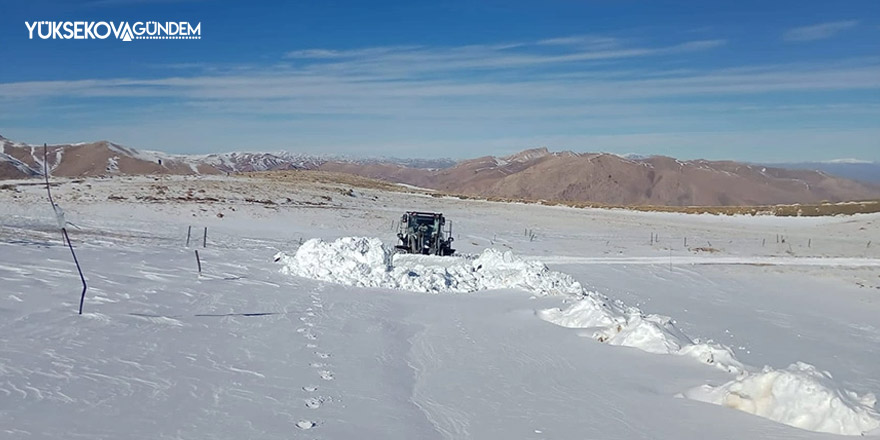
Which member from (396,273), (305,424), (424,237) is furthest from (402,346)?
(424,237)

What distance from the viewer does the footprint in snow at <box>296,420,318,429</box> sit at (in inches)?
244

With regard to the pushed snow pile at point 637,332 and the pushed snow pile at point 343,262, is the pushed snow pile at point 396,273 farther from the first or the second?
the pushed snow pile at point 637,332

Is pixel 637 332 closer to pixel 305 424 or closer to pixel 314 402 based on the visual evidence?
pixel 314 402

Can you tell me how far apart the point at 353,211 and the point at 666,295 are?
25367 millimetres

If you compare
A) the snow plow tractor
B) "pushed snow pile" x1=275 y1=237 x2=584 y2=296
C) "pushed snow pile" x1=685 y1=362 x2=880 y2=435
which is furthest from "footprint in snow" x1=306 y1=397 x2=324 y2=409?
the snow plow tractor

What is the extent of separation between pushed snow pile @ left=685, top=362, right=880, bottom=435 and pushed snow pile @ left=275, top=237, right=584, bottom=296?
365 inches

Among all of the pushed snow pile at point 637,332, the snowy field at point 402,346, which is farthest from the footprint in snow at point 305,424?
the pushed snow pile at point 637,332

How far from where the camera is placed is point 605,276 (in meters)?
23.6

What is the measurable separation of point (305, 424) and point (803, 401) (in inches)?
200

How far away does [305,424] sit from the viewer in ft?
20.5

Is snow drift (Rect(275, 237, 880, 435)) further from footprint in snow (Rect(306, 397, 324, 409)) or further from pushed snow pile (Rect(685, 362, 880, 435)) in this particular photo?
footprint in snow (Rect(306, 397, 324, 409))

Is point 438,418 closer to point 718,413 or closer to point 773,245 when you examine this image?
point 718,413

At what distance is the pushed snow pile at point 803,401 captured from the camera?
22.7 feet

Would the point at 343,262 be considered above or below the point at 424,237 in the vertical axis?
below
